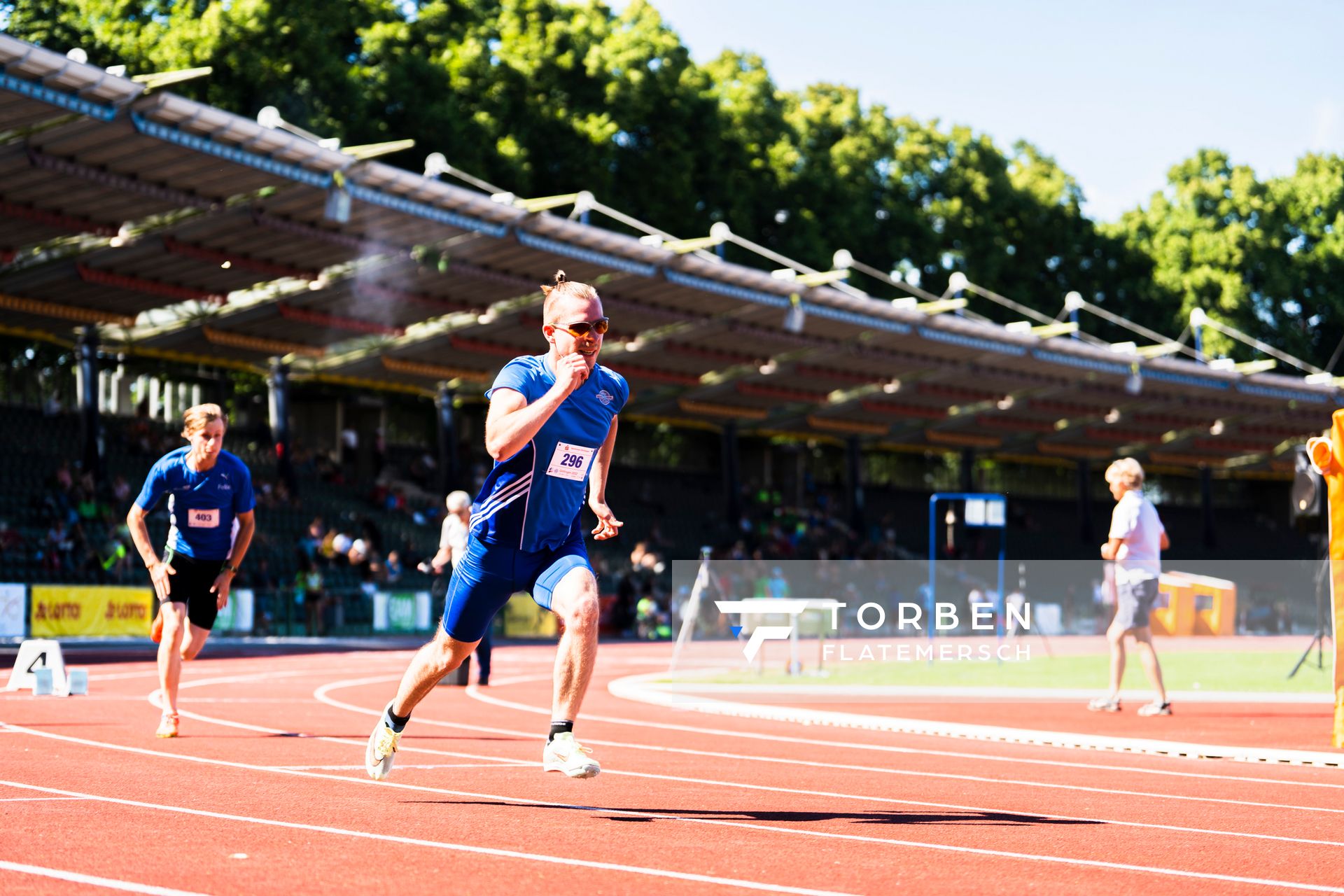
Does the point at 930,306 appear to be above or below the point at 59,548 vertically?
above

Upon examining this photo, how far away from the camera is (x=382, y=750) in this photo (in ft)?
24.6

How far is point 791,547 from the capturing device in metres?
49.5

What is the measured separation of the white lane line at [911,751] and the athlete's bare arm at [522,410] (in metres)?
5.22

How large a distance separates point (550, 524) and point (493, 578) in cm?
33

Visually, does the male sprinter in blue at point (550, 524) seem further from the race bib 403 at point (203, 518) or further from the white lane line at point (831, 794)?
the race bib 403 at point (203, 518)

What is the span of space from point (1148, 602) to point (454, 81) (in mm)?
38248

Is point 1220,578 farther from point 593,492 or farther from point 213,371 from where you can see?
point 213,371

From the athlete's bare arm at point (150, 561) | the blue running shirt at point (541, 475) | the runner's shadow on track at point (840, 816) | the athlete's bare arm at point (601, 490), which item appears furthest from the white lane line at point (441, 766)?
the blue running shirt at point (541, 475)

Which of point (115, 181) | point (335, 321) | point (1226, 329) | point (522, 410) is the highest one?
point (1226, 329)

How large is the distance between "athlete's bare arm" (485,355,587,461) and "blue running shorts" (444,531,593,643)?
0.46 metres

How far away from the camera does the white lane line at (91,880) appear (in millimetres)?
5109

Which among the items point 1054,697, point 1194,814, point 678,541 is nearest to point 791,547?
point 678,541

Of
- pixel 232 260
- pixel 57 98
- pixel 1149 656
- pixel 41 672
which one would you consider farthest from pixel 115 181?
pixel 1149 656
